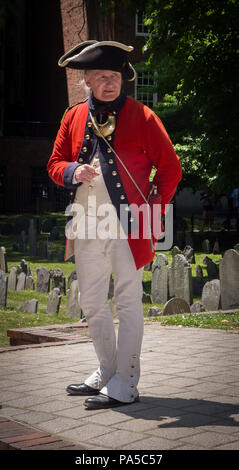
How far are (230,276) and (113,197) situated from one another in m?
5.66

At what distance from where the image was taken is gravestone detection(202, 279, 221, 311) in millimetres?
10727

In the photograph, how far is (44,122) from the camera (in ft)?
133

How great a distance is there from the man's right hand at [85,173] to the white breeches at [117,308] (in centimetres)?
41

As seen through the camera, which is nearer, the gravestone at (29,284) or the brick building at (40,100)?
the gravestone at (29,284)

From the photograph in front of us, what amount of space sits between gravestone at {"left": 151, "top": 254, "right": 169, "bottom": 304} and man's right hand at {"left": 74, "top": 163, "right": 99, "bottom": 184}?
24.5 ft

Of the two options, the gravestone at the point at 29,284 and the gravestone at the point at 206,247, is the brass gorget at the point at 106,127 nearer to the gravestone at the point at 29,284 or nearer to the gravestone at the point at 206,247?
the gravestone at the point at 29,284

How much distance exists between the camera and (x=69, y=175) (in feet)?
16.7

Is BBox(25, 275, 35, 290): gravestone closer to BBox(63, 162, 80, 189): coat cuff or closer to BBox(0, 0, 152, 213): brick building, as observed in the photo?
BBox(63, 162, 80, 189): coat cuff

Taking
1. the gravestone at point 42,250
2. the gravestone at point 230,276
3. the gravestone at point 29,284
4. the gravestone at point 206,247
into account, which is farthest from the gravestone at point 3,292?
the gravestone at point 206,247

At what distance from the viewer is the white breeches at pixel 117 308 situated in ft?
16.3

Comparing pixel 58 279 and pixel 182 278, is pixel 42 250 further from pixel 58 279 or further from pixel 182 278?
pixel 182 278

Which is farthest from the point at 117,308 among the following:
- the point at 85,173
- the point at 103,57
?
the point at 103,57

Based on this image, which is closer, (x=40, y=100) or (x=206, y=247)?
(x=206, y=247)

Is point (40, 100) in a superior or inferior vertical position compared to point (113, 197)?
superior
